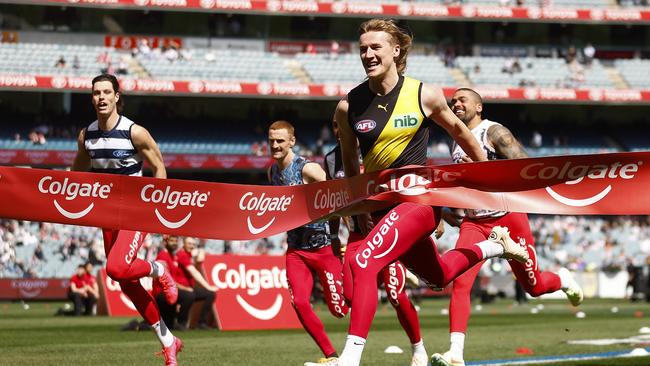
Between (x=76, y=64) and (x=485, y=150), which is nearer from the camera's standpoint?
(x=485, y=150)

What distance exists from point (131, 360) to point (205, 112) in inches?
1474

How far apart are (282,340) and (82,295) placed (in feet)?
32.8

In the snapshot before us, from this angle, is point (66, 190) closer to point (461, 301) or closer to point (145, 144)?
point (145, 144)

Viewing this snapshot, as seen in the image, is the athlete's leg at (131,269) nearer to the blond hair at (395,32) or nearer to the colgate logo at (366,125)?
the colgate logo at (366,125)

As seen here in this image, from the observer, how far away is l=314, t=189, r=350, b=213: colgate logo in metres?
8.47

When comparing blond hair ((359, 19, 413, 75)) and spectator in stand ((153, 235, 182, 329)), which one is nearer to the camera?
blond hair ((359, 19, 413, 75))

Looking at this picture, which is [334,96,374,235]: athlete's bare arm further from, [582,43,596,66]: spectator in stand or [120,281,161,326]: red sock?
[582,43,596,66]: spectator in stand

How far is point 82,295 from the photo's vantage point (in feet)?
83.0

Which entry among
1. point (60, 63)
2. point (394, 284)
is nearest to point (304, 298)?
point (394, 284)

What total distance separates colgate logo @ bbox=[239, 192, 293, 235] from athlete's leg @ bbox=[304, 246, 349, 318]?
6.13ft

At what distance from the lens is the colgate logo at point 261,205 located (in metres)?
9.08

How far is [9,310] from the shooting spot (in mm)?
27719

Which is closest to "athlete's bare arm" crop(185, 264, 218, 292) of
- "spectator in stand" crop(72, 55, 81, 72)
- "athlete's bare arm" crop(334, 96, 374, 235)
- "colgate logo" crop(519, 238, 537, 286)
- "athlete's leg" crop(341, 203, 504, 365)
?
"colgate logo" crop(519, 238, 537, 286)

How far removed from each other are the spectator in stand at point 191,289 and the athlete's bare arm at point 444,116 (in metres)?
11.0
